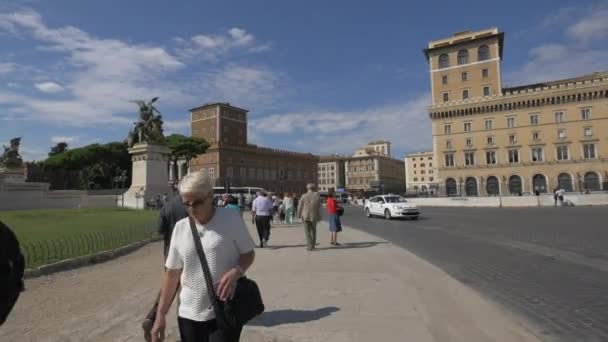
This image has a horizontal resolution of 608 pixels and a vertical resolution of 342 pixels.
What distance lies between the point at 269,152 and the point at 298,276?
91269 millimetres

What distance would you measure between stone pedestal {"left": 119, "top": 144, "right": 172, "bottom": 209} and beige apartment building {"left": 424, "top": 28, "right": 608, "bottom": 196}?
5016cm

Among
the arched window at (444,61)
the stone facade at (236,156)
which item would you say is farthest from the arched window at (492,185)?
the stone facade at (236,156)

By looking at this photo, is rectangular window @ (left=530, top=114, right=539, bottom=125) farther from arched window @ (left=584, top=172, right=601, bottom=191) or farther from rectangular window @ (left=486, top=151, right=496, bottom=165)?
arched window @ (left=584, top=172, right=601, bottom=191)

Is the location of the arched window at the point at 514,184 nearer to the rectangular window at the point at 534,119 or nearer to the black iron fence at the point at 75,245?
the rectangular window at the point at 534,119

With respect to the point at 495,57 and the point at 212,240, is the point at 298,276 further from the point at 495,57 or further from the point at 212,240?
the point at 495,57

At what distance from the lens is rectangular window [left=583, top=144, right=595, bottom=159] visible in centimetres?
6003

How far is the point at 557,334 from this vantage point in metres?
4.30

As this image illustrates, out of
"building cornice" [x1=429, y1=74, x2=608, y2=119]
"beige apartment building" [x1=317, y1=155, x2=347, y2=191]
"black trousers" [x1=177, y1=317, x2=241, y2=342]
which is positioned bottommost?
"black trousers" [x1=177, y1=317, x2=241, y2=342]

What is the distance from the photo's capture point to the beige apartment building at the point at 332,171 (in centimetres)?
13621

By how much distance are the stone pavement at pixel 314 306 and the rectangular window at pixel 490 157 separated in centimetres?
6400

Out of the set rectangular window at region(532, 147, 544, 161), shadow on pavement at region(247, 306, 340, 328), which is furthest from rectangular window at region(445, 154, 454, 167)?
shadow on pavement at region(247, 306, 340, 328)

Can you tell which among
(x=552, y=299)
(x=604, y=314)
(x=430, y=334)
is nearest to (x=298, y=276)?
(x=430, y=334)

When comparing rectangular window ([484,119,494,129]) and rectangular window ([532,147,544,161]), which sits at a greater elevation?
rectangular window ([484,119,494,129])

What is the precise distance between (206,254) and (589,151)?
72.4m
